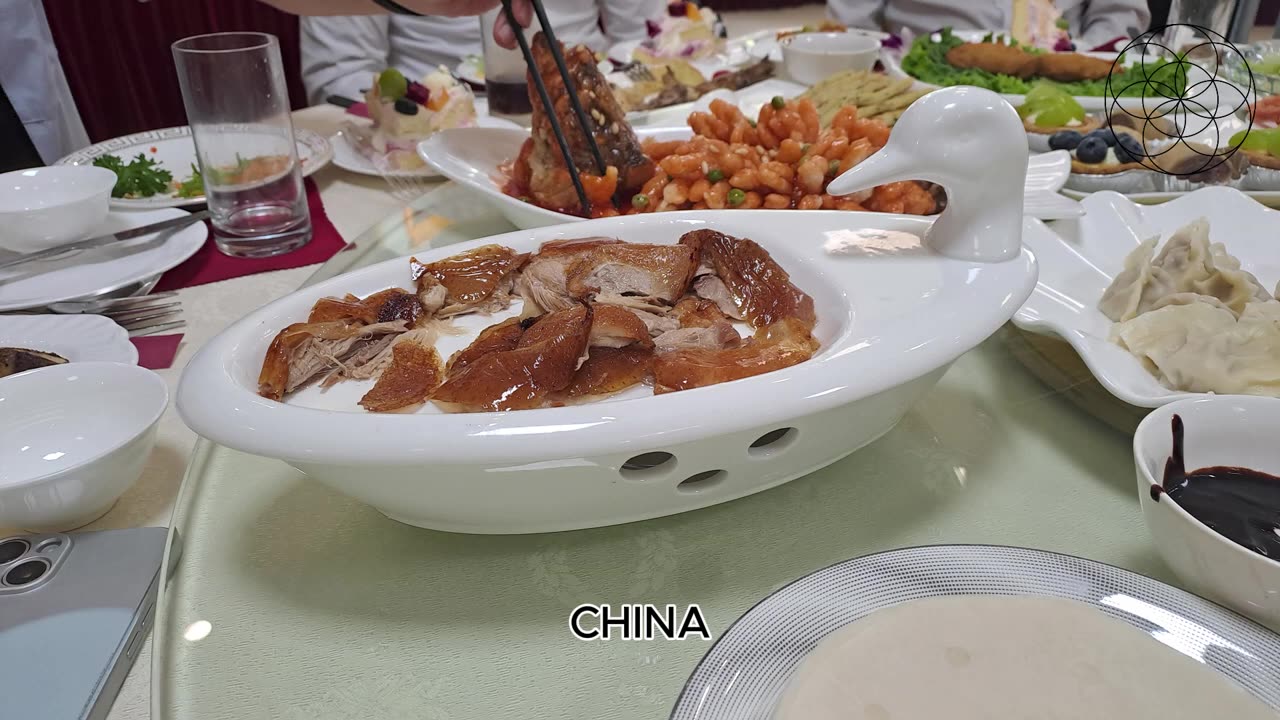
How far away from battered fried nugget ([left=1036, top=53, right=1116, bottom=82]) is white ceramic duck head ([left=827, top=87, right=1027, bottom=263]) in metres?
2.02

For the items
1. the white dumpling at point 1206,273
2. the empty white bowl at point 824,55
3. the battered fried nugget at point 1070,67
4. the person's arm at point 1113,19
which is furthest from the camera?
the person's arm at point 1113,19

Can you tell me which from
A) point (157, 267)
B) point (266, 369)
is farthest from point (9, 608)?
point (157, 267)

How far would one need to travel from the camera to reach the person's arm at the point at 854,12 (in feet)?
12.7

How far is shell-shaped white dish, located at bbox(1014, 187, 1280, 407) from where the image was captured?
97 cm

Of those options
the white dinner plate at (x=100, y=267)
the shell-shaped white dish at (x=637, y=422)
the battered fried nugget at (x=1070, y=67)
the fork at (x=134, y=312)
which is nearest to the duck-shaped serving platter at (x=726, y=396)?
the shell-shaped white dish at (x=637, y=422)

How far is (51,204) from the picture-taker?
5.21 ft

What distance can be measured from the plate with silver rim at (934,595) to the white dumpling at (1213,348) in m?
0.36

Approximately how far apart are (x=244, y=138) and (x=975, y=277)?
4.46ft

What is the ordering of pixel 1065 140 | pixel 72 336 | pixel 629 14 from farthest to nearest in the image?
pixel 629 14, pixel 1065 140, pixel 72 336

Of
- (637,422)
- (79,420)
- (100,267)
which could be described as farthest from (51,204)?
(637,422)

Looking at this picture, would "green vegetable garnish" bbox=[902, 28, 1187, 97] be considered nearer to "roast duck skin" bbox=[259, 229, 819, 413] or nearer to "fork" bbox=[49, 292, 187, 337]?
"roast duck skin" bbox=[259, 229, 819, 413]

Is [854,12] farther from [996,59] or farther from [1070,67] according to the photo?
[1070,67]

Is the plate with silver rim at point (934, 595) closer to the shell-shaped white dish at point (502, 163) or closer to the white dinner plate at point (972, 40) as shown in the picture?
the shell-shaped white dish at point (502, 163)

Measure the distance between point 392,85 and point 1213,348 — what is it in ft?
5.51
